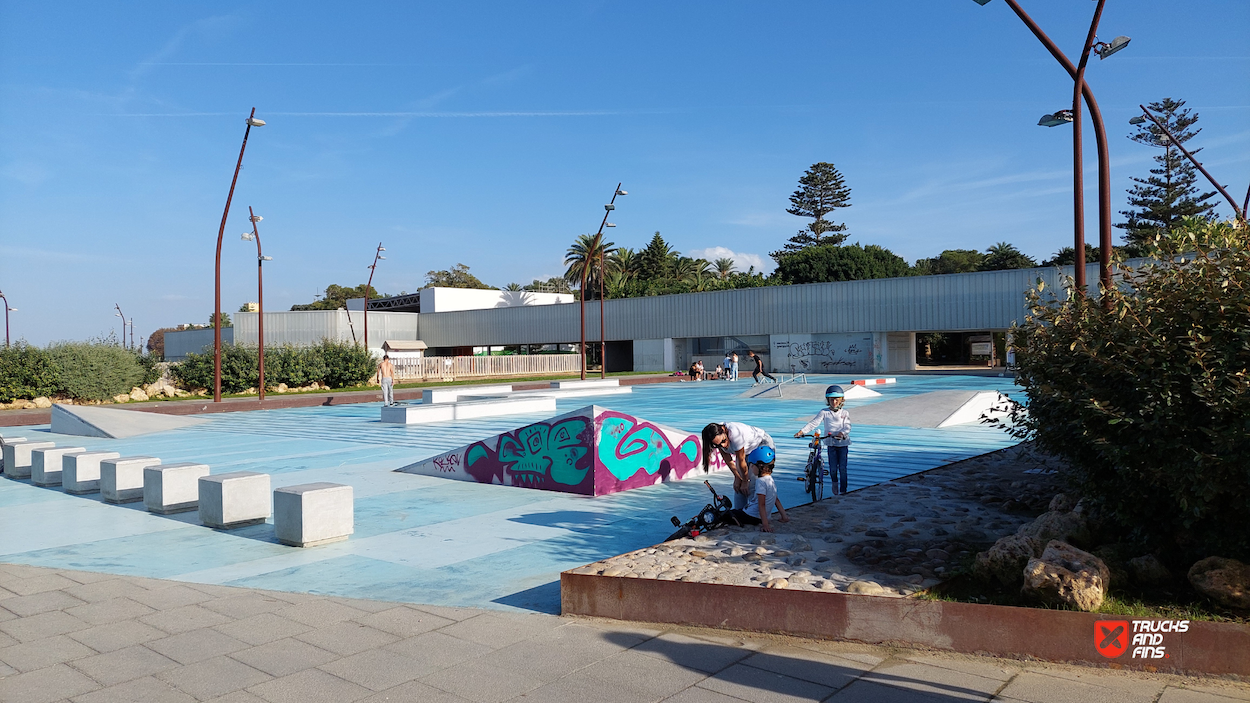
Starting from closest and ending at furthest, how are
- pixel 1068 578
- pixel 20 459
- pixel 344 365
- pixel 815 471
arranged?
1. pixel 1068 578
2. pixel 815 471
3. pixel 20 459
4. pixel 344 365

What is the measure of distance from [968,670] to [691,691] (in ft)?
4.93

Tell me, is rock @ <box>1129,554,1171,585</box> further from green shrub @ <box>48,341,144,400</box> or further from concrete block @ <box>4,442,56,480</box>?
green shrub @ <box>48,341,144,400</box>

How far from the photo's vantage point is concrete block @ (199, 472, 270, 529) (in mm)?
8688

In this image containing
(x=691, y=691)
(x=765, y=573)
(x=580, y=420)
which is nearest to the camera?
(x=691, y=691)

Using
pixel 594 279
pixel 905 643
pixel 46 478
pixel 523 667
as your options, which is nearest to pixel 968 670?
pixel 905 643

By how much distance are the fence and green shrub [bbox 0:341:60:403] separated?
1736cm

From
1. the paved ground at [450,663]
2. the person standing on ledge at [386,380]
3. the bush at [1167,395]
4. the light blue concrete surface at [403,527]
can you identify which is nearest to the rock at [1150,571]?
the bush at [1167,395]

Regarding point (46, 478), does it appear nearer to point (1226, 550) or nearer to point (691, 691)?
point (691, 691)

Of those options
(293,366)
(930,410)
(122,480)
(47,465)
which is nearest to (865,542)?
(122,480)

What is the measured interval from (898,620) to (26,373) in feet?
102

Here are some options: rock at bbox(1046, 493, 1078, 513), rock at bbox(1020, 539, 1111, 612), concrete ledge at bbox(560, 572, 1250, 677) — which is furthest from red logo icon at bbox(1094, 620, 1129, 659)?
rock at bbox(1046, 493, 1078, 513)

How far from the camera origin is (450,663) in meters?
4.62

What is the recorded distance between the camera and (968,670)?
14.4ft

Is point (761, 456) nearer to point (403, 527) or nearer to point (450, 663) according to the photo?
point (450, 663)
